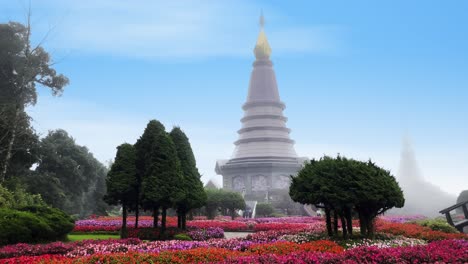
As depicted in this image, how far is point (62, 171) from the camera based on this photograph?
1706 inches

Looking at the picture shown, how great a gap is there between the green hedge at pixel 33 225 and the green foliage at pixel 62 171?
19669mm

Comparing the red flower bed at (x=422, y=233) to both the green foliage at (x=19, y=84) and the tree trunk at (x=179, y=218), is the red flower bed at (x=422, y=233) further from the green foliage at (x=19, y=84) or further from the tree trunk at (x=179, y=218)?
the green foliage at (x=19, y=84)

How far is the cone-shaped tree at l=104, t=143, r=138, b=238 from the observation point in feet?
73.5

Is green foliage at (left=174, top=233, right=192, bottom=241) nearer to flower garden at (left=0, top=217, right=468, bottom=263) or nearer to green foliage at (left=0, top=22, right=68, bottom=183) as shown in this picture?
flower garden at (left=0, top=217, right=468, bottom=263)

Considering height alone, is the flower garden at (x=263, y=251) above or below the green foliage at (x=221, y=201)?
below

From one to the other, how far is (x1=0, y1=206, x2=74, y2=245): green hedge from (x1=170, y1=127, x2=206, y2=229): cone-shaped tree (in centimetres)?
582

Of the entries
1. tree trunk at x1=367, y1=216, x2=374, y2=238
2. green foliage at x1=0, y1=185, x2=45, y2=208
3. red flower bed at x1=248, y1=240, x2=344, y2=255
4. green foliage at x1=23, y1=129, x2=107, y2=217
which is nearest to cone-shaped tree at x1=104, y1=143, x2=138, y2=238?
green foliage at x1=0, y1=185, x2=45, y2=208

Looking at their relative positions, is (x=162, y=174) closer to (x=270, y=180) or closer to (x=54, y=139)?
(x=54, y=139)

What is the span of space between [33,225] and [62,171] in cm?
2694

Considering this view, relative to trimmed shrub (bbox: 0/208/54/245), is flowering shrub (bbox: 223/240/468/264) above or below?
below

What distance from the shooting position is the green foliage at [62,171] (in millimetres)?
39281

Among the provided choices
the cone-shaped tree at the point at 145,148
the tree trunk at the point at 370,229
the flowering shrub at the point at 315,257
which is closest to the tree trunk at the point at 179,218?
the cone-shaped tree at the point at 145,148

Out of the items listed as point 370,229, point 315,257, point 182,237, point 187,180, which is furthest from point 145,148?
point 315,257

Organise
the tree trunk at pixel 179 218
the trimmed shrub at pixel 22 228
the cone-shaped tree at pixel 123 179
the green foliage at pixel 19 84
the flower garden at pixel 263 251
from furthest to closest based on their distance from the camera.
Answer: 1. the green foliage at pixel 19 84
2. the tree trunk at pixel 179 218
3. the cone-shaped tree at pixel 123 179
4. the trimmed shrub at pixel 22 228
5. the flower garden at pixel 263 251
